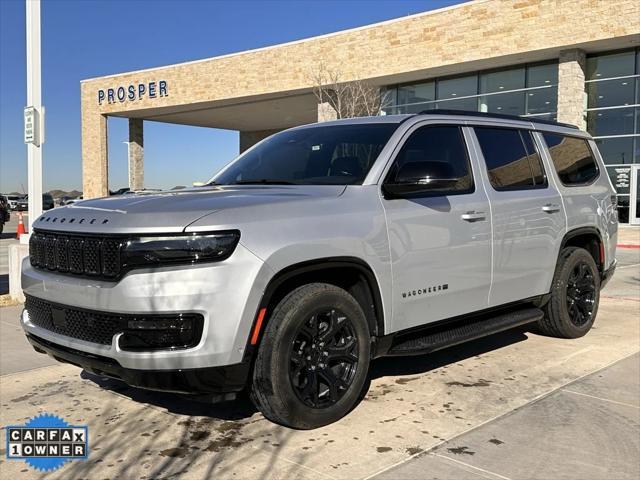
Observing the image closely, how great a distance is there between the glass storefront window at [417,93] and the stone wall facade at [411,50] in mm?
901

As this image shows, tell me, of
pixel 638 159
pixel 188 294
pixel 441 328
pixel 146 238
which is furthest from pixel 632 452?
pixel 638 159

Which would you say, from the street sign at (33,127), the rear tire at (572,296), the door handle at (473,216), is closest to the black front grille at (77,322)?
the door handle at (473,216)

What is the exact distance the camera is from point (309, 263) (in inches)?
141

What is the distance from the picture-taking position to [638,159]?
2302 centimetres

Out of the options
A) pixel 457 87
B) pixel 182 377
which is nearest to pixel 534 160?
pixel 182 377

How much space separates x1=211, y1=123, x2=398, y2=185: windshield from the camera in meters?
4.28

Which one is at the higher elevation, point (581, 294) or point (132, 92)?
point (132, 92)

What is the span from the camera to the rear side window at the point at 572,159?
5.84 metres

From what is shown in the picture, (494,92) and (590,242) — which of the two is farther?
(494,92)

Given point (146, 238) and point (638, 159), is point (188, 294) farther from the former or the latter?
point (638, 159)

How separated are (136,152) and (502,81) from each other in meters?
26.5

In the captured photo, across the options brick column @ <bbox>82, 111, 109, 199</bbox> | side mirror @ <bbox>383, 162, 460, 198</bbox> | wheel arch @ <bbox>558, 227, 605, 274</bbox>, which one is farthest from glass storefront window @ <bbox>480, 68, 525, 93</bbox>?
brick column @ <bbox>82, 111, 109, 199</bbox>

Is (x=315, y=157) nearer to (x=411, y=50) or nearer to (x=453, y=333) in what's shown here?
(x=453, y=333)

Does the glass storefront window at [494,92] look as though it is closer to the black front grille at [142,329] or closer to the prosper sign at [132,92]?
the prosper sign at [132,92]
